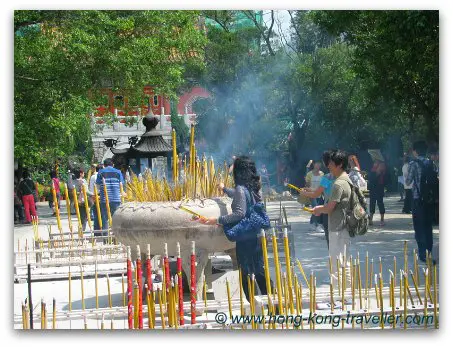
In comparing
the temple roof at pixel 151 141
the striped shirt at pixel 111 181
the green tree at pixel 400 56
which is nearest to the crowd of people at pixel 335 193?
the striped shirt at pixel 111 181

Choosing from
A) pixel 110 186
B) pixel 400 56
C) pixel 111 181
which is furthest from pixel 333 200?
pixel 110 186

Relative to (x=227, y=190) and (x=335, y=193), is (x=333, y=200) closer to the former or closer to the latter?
(x=335, y=193)

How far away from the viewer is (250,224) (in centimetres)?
677

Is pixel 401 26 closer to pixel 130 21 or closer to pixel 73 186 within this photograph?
pixel 130 21

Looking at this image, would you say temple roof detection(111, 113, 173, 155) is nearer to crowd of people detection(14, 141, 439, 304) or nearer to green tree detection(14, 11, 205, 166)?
green tree detection(14, 11, 205, 166)

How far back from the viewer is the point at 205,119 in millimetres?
7477

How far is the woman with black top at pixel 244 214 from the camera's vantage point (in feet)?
22.2

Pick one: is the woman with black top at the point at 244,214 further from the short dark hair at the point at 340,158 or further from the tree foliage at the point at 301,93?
the tree foliage at the point at 301,93

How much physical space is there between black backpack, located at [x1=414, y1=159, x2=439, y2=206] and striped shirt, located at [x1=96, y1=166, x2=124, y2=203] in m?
2.40

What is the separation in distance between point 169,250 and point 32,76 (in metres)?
1.68

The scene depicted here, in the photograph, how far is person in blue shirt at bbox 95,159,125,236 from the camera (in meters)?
8.88

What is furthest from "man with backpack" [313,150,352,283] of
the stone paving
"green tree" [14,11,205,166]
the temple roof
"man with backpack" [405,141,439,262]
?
"green tree" [14,11,205,166]

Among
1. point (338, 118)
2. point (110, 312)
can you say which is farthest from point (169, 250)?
point (338, 118)

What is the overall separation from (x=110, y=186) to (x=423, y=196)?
2833 mm
